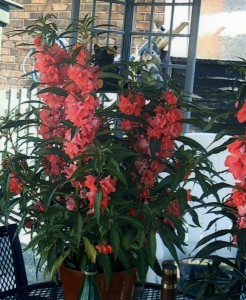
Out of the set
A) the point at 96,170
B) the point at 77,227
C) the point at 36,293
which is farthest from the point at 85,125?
the point at 36,293

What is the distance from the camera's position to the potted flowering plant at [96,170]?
108 cm

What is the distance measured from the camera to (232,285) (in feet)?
3.70

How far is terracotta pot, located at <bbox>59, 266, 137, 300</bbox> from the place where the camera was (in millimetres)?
1205

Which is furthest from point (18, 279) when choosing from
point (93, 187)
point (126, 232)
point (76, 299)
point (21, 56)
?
point (21, 56)

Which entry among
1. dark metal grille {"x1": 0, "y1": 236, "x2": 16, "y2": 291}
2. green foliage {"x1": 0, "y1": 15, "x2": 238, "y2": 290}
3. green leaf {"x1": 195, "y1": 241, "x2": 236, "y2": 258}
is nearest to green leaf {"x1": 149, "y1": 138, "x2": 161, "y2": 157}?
green foliage {"x1": 0, "y1": 15, "x2": 238, "y2": 290}

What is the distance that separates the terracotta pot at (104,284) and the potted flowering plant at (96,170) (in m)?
0.02

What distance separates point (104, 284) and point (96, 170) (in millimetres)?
291

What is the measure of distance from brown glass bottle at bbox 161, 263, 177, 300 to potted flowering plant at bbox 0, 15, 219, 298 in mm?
34

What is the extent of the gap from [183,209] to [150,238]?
93 millimetres

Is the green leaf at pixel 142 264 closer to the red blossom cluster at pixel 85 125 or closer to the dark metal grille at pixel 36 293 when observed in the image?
the red blossom cluster at pixel 85 125

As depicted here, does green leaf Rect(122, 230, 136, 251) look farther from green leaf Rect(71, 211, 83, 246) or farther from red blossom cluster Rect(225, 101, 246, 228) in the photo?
red blossom cluster Rect(225, 101, 246, 228)

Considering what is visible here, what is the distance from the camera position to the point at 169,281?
112 centimetres

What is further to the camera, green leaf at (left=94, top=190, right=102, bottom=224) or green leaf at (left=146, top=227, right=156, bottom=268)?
green leaf at (left=146, top=227, right=156, bottom=268)

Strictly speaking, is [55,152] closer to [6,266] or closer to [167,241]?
[167,241]
